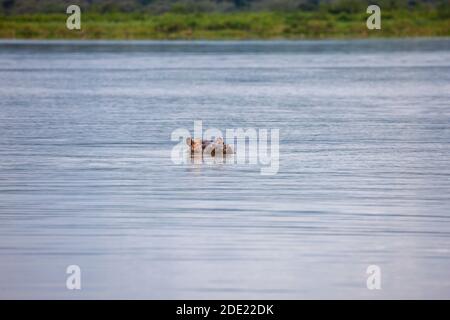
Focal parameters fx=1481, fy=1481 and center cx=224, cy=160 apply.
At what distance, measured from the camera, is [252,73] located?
55.0 metres

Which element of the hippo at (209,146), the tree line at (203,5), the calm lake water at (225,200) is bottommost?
the calm lake water at (225,200)

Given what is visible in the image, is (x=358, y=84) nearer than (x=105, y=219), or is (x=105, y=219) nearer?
(x=105, y=219)

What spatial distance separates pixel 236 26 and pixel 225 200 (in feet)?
275

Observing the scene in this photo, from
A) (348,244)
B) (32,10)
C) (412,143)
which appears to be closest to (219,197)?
(348,244)

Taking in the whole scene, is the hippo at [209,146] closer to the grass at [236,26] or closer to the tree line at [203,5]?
the grass at [236,26]

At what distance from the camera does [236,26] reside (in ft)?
336

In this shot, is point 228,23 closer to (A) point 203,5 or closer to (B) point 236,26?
(B) point 236,26

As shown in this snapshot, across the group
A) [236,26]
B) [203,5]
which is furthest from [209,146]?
[203,5]

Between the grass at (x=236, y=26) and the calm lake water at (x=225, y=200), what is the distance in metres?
59.5

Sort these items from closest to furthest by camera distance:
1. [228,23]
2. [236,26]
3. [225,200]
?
[225,200] → [236,26] → [228,23]

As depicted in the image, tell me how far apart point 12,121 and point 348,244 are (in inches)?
646

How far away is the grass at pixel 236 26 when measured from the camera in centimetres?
9944

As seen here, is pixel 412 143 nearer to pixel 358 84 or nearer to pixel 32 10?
pixel 358 84

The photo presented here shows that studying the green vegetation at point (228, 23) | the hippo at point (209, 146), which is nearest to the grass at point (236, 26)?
the green vegetation at point (228, 23)
